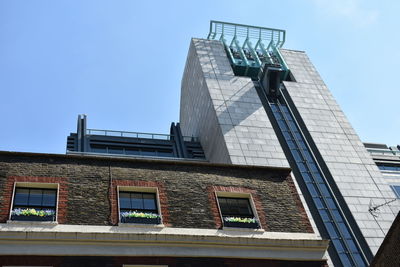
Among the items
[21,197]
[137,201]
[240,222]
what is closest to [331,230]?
[240,222]

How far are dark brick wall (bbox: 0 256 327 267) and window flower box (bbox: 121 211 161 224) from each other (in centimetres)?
200

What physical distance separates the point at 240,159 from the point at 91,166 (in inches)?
1123

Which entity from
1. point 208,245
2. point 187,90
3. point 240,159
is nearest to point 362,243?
point 240,159

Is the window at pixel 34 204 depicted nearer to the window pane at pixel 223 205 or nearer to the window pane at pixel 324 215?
the window pane at pixel 223 205

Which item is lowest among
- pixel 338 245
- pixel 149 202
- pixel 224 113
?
pixel 149 202

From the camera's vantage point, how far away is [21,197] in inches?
819

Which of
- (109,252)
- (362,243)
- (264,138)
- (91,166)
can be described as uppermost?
(264,138)

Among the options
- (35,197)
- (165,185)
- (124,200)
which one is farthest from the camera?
(165,185)

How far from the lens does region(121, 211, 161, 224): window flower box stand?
20781mm

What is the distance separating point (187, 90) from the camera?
7594 cm

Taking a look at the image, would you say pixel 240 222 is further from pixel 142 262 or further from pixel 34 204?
pixel 34 204

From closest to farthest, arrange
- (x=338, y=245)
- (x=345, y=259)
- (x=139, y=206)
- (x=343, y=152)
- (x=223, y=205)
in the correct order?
(x=139, y=206) < (x=223, y=205) < (x=345, y=259) < (x=338, y=245) < (x=343, y=152)

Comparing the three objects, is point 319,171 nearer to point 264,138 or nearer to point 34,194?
point 264,138

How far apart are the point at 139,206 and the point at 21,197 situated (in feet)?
16.5
